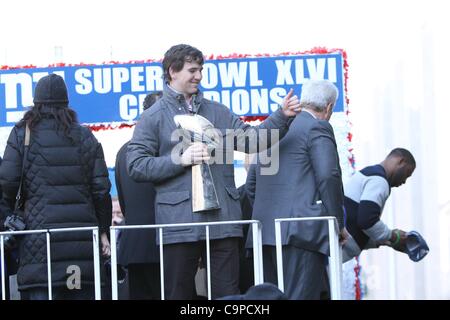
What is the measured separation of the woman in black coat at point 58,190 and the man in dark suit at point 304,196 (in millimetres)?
876

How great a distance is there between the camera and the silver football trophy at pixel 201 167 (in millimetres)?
6723

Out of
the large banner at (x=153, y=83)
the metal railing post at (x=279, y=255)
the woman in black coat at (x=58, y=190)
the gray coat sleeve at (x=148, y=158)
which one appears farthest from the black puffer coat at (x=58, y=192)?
the large banner at (x=153, y=83)

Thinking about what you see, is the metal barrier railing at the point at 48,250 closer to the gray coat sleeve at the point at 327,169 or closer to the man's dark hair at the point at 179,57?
the man's dark hair at the point at 179,57

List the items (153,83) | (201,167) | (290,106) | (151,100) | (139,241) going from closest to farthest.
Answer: (201,167) → (290,106) → (139,241) → (151,100) → (153,83)

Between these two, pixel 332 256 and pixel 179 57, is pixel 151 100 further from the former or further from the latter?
pixel 332 256

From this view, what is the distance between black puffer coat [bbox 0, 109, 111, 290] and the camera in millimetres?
6871

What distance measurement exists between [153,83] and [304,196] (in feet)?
13.9

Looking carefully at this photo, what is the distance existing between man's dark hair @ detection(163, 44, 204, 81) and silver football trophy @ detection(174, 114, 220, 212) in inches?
10.9

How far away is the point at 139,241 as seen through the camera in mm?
7336

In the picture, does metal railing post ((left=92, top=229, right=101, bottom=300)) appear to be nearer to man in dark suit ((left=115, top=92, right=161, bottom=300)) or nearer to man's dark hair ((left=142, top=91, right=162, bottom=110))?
man in dark suit ((left=115, top=92, right=161, bottom=300))

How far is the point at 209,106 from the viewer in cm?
705

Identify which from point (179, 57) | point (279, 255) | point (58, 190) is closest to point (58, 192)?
point (58, 190)

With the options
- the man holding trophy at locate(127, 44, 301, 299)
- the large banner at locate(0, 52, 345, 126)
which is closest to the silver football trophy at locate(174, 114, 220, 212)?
the man holding trophy at locate(127, 44, 301, 299)
